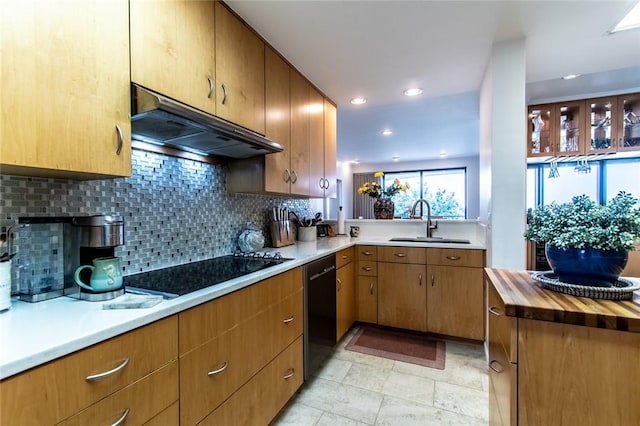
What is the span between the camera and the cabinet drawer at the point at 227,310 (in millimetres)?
1044

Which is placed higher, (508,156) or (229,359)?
(508,156)

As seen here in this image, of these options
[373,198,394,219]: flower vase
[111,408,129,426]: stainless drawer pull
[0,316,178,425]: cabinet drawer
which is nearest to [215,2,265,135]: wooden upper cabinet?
[0,316,178,425]: cabinet drawer

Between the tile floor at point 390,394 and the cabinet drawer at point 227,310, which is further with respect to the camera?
the tile floor at point 390,394

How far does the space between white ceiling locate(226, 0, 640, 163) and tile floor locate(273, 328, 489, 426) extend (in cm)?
233

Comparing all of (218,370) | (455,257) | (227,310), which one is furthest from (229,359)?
(455,257)

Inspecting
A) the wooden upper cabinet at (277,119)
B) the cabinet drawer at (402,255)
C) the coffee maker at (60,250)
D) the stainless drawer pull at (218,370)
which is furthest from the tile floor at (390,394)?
the wooden upper cabinet at (277,119)

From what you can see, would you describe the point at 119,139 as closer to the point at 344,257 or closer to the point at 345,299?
the point at 344,257

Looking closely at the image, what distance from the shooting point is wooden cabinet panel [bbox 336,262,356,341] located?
2.45 m

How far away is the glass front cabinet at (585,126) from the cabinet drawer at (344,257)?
226 centimetres

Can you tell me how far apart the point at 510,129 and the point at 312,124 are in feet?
5.02

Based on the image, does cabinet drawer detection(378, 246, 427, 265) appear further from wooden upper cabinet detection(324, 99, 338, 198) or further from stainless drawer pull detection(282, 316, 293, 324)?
stainless drawer pull detection(282, 316, 293, 324)

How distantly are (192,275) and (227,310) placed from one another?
1.10 ft

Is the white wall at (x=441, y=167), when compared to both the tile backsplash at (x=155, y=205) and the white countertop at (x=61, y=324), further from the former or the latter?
the white countertop at (x=61, y=324)

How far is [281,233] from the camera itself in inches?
102
